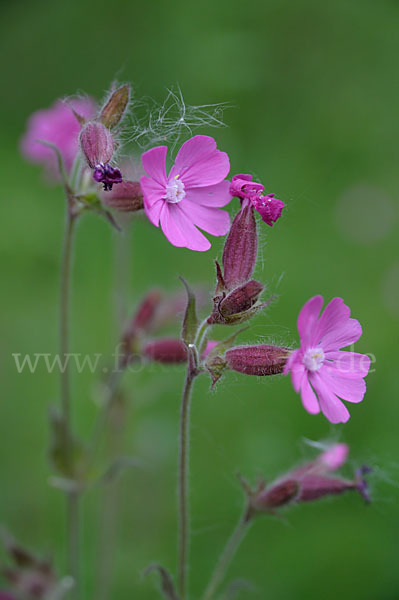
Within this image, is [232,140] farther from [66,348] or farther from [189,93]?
[66,348]

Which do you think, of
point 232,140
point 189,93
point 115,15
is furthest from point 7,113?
point 232,140

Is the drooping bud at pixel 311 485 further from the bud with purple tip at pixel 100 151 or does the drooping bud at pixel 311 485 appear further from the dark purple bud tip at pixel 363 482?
the bud with purple tip at pixel 100 151

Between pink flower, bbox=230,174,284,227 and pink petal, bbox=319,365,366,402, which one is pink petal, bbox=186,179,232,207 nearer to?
pink flower, bbox=230,174,284,227

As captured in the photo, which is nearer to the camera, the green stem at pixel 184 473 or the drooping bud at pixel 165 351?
the green stem at pixel 184 473

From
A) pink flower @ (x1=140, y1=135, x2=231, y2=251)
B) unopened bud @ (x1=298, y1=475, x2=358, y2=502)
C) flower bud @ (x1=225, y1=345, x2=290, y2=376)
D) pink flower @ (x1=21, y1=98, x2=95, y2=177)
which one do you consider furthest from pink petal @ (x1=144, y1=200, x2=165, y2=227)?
pink flower @ (x1=21, y1=98, x2=95, y2=177)

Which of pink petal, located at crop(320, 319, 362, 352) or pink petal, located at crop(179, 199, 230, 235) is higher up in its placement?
pink petal, located at crop(179, 199, 230, 235)

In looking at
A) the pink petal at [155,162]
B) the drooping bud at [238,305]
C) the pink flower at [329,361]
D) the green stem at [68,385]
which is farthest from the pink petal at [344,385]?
the green stem at [68,385]

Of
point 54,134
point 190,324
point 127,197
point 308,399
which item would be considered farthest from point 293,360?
point 54,134
